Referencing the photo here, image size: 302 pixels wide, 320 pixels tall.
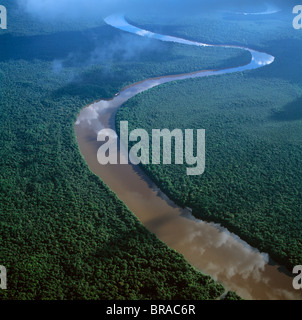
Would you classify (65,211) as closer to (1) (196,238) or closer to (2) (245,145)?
(1) (196,238)

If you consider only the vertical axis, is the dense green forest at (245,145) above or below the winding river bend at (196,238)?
above

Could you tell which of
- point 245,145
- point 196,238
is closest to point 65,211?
point 196,238

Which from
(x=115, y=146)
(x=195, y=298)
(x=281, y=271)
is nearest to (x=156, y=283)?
(x=195, y=298)

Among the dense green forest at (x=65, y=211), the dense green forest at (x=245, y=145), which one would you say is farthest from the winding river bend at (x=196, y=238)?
the dense green forest at (x=65, y=211)

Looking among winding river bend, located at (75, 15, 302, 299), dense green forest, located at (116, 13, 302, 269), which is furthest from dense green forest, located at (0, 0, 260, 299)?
dense green forest, located at (116, 13, 302, 269)

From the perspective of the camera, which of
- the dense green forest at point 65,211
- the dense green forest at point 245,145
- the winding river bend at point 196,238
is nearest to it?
the dense green forest at point 65,211

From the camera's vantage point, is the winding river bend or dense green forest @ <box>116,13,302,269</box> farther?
dense green forest @ <box>116,13,302,269</box>

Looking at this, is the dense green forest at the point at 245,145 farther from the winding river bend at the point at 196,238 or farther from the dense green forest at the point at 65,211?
the dense green forest at the point at 65,211

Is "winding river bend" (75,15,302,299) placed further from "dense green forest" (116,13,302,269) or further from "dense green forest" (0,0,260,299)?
"dense green forest" (0,0,260,299)
